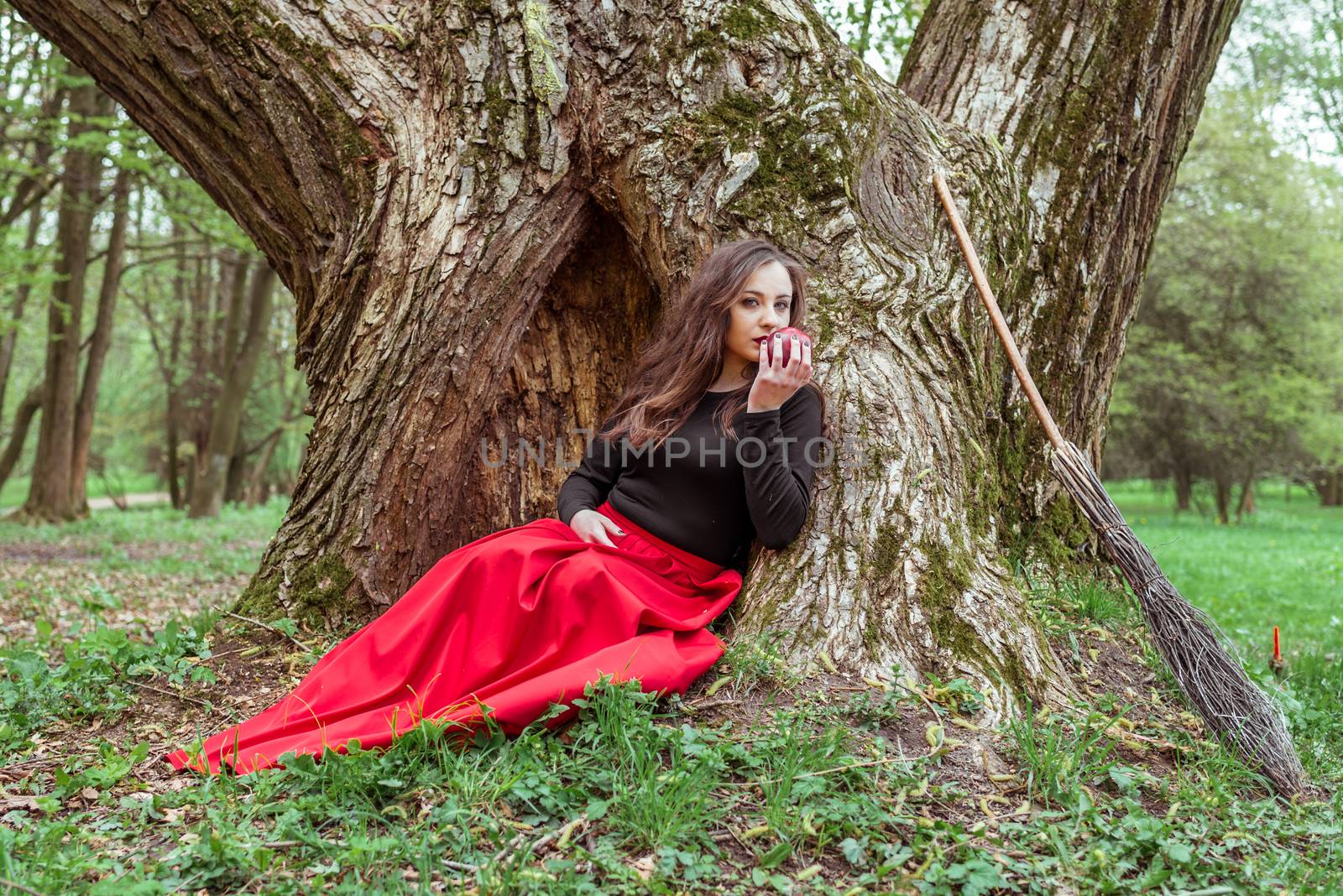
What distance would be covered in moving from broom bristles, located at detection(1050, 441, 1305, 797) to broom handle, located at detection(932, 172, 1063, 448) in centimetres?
11

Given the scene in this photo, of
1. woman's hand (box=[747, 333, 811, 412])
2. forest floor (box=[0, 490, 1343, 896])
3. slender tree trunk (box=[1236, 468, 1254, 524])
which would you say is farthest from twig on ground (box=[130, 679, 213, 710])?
slender tree trunk (box=[1236, 468, 1254, 524])

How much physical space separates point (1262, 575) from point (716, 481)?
850 cm

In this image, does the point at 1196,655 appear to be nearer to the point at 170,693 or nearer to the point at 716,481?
the point at 716,481

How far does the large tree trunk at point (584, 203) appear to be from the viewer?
3.61 metres

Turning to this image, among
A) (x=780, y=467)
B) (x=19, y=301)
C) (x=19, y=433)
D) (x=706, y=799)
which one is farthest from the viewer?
(x=19, y=433)

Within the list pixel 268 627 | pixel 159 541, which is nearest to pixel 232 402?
pixel 159 541

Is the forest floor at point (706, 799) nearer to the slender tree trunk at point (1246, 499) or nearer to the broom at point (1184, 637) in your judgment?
the broom at point (1184, 637)

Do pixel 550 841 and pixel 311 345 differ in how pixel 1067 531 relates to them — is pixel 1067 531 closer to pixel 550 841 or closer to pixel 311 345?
pixel 550 841

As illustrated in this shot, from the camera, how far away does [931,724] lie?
8.43 ft

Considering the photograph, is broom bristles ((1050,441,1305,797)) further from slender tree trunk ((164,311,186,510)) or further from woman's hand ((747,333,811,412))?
slender tree trunk ((164,311,186,510))

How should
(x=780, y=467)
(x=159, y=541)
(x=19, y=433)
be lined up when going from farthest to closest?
(x=19, y=433), (x=159, y=541), (x=780, y=467)

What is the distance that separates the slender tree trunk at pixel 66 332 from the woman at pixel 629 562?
1155cm

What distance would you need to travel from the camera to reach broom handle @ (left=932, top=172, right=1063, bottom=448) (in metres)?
3.49

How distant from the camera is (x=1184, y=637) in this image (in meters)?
3.06
